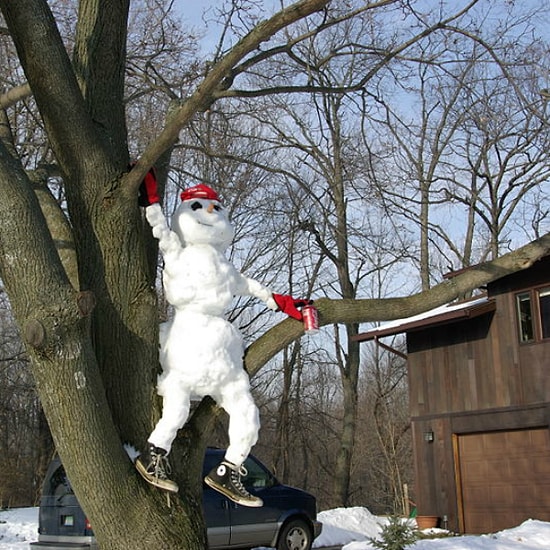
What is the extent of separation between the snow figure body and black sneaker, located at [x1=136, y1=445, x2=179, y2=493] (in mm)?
28

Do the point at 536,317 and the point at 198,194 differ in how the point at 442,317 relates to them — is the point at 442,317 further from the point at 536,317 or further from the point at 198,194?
the point at 198,194

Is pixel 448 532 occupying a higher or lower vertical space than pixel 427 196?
lower

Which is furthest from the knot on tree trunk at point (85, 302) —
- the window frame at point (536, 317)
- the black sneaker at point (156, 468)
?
the window frame at point (536, 317)

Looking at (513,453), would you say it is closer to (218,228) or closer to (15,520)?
(15,520)

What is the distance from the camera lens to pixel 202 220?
4.85 metres

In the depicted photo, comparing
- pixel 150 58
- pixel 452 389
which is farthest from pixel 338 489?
pixel 150 58

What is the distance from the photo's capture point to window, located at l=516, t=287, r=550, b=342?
14836mm

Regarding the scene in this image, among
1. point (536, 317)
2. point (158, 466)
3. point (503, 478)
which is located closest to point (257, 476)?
point (503, 478)

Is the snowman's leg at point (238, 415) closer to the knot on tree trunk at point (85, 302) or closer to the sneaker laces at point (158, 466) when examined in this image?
the sneaker laces at point (158, 466)

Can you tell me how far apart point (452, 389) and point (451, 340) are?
1.07m

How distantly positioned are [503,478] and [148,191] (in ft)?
41.3

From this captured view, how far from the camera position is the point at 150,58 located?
7984mm

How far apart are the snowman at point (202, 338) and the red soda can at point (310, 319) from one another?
3.4 inches

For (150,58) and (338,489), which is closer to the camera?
(150,58)
